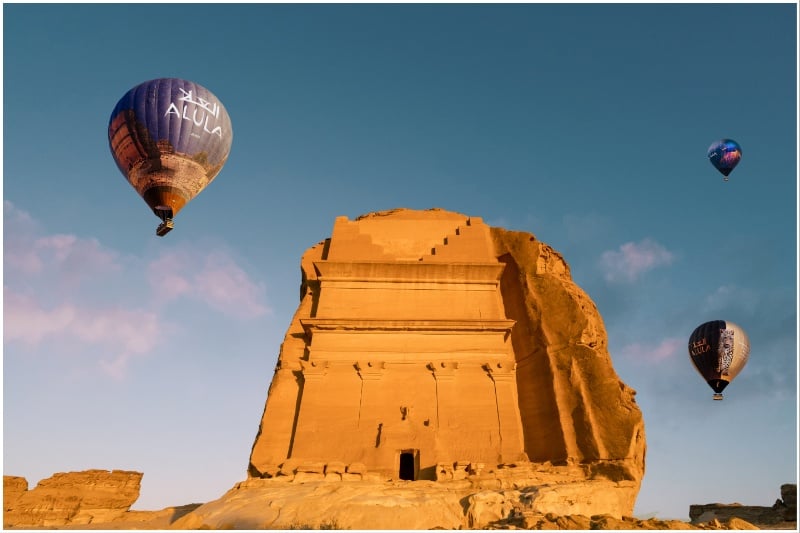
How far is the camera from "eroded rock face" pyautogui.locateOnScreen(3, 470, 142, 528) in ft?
76.3

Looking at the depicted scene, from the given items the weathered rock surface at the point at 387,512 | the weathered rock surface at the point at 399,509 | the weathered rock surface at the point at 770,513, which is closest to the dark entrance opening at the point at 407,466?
the weathered rock surface at the point at 399,509

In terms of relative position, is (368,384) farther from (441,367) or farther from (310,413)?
(441,367)

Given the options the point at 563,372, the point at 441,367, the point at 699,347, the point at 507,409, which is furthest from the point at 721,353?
the point at 441,367

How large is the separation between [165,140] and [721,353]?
2320 cm

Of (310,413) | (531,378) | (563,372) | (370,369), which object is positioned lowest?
(310,413)

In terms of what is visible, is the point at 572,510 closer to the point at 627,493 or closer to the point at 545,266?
the point at 627,493

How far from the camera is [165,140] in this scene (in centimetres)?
1891

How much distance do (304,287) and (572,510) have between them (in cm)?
1431

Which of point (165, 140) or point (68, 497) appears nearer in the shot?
point (165, 140)

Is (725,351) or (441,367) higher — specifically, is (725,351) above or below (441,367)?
above

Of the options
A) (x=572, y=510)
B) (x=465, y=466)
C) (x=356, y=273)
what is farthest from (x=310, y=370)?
(x=572, y=510)

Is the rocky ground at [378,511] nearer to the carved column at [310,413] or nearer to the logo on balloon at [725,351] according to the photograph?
the carved column at [310,413]

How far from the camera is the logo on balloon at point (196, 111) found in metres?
19.1

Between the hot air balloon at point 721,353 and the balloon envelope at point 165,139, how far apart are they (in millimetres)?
21543
